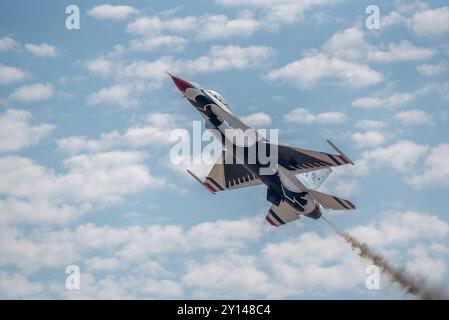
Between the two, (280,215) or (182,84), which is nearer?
(182,84)

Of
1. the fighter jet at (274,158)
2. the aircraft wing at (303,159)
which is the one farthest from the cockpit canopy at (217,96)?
the aircraft wing at (303,159)

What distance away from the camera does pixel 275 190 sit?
233ft

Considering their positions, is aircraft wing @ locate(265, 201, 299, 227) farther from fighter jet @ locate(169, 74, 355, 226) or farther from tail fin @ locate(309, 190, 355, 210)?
tail fin @ locate(309, 190, 355, 210)

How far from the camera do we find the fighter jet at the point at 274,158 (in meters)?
68.6

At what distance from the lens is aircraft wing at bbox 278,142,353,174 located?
229ft

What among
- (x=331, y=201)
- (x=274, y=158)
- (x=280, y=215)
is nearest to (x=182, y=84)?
(x=274, y=158)

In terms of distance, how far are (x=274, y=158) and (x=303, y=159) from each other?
9.19 ft

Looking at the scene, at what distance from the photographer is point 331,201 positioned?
70.8 metres

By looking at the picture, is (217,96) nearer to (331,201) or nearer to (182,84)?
(182,84)

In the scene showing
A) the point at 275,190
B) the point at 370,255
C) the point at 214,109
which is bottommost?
the point at 370,255
